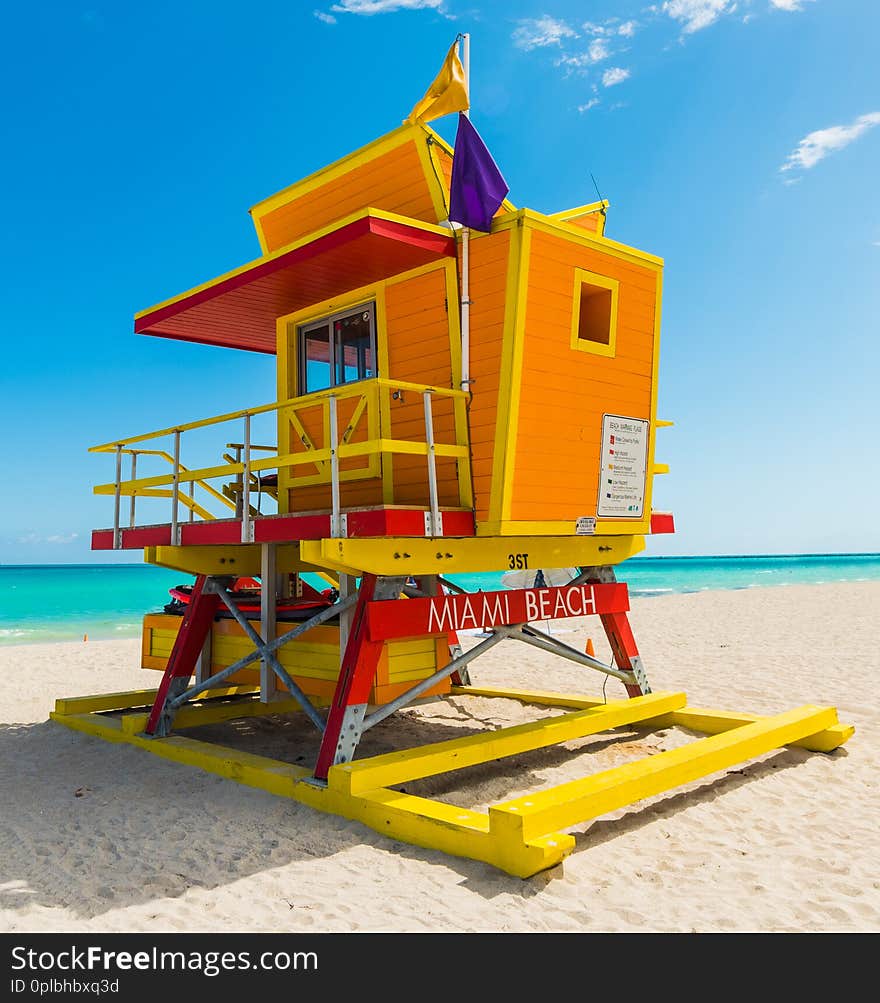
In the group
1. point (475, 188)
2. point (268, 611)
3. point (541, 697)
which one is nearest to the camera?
point (475, 188)

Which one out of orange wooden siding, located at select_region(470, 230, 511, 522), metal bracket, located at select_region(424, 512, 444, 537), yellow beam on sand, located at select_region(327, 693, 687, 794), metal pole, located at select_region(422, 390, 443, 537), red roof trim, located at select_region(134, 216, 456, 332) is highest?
red roof trim, located at select_region(134, 216, 456, 332)

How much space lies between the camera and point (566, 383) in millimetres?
8125

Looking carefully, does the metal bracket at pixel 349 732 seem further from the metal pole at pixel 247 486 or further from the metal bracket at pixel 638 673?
the metal bracket at pixel 638 673

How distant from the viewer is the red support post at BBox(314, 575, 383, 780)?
729cm

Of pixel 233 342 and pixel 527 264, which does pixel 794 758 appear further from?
pixel 233 342

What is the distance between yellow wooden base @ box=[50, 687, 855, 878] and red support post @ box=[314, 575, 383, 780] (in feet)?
0.89

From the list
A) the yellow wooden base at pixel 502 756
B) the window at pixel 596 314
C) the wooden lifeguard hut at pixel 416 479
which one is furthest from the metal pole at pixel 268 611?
the window at pixel 596 314

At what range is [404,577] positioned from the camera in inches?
304

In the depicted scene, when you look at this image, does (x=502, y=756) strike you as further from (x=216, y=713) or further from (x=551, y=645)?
(x=216, y=713)

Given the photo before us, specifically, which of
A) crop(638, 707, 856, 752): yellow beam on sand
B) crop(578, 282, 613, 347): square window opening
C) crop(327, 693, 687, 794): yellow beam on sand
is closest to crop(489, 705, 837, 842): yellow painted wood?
crop(638, 707, 856, 752): yellow beam on sand

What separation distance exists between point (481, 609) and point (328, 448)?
2137 millimetres

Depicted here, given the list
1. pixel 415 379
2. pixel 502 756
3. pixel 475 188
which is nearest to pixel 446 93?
pixel 475 188

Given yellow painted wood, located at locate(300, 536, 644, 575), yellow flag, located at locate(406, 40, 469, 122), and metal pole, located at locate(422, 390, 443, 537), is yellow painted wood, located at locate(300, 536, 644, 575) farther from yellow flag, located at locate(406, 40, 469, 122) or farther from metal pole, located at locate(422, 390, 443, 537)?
yellow flag, located at locate(406, 40, 469, 122)

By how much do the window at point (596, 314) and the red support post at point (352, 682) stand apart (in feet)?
10.8
